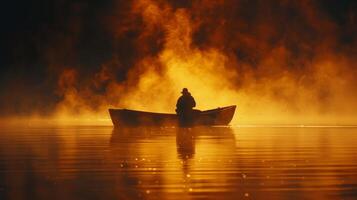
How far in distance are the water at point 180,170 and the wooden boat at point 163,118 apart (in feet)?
63.8

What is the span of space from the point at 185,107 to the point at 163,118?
2148 millimetres

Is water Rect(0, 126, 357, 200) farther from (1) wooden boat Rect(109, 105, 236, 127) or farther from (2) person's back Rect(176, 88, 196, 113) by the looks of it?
(1) wooden boat Rect(109, 105, 236, 127)

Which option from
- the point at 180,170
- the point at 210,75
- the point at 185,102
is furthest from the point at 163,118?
the point at 210,75

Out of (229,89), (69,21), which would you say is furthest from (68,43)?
(229,89)

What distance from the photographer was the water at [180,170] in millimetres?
18594

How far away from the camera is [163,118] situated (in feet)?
179

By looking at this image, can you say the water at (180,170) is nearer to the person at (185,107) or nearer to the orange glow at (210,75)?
the person at (185,107)

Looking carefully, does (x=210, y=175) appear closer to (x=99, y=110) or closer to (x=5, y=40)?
(x=99, y=110)

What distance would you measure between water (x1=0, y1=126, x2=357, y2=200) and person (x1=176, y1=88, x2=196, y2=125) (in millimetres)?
17557

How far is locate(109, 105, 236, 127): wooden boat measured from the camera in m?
54.4

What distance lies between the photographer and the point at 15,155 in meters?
28.3

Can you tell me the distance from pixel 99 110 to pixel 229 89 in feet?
36.2

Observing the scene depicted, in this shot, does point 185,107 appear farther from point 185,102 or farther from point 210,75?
point 210,75

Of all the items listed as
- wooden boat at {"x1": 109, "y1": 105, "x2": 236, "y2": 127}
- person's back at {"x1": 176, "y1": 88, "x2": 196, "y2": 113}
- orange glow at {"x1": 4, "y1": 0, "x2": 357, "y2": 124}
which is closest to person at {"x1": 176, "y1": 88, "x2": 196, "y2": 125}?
person's back at {"x1": 176, "y1": 88, "x2": 196, "y2": 113}
